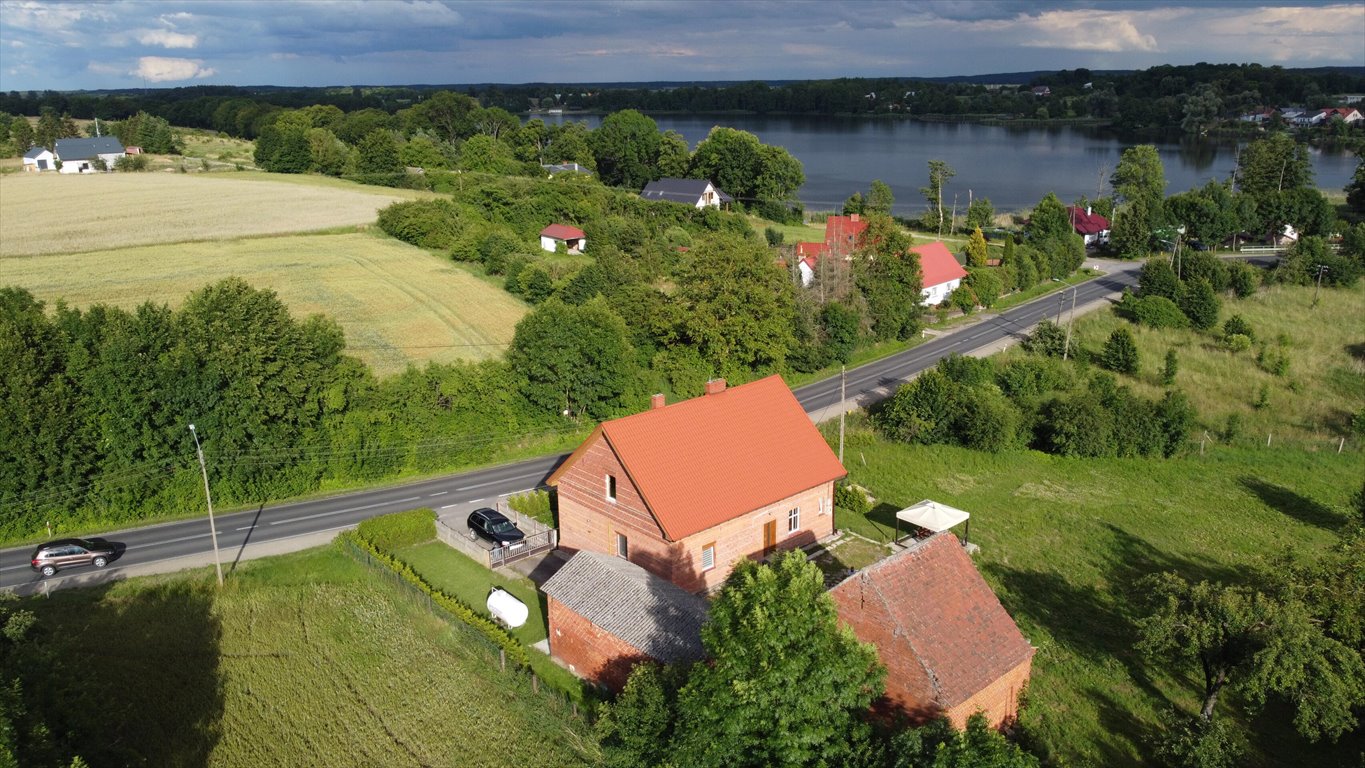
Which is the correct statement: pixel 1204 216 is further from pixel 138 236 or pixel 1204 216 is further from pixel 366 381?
pixel 138 236

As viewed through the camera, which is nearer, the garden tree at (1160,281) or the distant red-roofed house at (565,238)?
the garden tree at (1160,281)

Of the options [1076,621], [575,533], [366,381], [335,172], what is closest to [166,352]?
[366,381]

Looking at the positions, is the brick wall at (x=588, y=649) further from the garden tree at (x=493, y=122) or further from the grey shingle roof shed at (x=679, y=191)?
the garden tree at (x=493, y=122)

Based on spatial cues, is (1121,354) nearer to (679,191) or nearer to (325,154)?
(679,191)

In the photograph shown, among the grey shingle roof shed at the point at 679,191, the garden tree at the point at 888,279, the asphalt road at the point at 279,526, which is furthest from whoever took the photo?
the grey shingle roof shed at the point at 679,191

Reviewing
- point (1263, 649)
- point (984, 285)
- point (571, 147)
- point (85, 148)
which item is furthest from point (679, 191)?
point (1263, 649)

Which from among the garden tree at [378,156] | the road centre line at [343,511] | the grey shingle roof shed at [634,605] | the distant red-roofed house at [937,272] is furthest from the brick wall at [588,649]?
the garden tree at [378,156]
